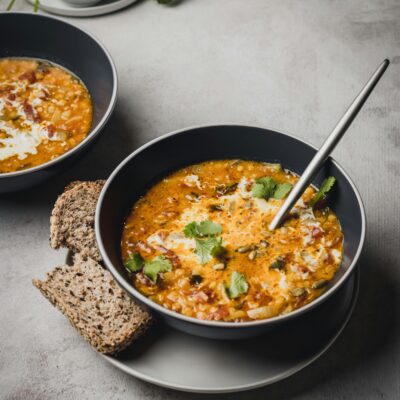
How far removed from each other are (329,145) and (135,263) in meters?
1.23

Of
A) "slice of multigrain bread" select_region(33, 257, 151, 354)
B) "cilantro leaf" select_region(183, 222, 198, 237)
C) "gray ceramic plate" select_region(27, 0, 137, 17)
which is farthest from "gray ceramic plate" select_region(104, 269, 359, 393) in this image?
"gray ceramic plate" select_region(27, 0, 137, 17)

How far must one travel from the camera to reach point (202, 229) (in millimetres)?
3443

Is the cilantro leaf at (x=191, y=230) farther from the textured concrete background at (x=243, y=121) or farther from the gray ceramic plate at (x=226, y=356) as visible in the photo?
the textured concrete background at (x=243, y=121)

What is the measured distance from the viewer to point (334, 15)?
5.55 meters


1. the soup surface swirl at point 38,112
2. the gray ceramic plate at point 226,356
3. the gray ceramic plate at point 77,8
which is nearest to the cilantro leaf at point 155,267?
the gray ceramic plate at point 226,356

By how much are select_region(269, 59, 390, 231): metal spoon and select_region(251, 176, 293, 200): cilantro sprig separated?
191 mm

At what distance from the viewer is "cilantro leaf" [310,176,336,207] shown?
3.51 metres

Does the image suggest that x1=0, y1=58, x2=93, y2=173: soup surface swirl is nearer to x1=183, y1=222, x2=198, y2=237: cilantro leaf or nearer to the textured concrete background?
the textured concrete background

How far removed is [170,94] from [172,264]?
79.8 inches

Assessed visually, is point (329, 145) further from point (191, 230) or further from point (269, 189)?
point (191, 230)

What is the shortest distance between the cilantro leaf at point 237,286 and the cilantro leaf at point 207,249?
16cm

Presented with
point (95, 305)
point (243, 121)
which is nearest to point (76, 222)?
point (95, 305)

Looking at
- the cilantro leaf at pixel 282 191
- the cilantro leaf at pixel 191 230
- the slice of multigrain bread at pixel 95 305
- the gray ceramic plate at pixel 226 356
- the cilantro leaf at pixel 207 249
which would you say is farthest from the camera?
the cilantro leaf at pixel 282 191

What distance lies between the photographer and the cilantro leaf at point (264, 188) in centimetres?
363
